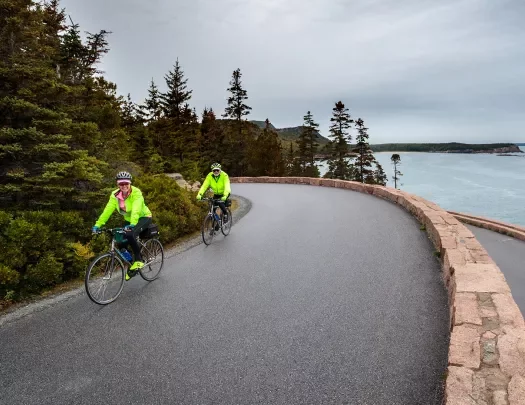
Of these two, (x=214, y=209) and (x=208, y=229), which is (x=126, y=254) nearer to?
(x=208, y=229)

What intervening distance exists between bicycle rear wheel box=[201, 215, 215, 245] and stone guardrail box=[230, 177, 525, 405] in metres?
5.95

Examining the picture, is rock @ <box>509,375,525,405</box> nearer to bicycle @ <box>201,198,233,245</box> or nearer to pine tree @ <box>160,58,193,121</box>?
bicycle @ <box>201,198,233,245</box>

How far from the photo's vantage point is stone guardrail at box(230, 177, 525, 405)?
292 centimetres

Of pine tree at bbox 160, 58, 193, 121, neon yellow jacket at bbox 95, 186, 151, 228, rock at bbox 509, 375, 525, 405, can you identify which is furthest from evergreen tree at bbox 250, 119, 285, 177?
rock at bbox 509, 375, 525, 405

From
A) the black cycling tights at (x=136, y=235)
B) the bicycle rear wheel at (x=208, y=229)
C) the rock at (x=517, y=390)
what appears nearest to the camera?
the rock at (x=517, y=390)

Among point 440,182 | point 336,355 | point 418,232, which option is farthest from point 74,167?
point 440,182

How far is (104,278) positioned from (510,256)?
22106 millimetres

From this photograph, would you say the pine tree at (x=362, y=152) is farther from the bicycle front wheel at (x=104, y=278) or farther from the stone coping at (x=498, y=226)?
the bicycle front wheel at (x=104, y=278)

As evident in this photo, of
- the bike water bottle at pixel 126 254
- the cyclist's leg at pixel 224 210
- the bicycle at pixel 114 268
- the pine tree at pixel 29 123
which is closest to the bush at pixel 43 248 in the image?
the pine tree at pixel 29 123

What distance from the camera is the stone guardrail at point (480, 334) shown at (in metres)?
2.92

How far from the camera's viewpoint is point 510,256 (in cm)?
1948

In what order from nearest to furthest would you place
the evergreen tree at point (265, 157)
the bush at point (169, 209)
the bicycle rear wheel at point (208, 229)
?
the bicycle rear wheel at point (208, 229) < the bush at point (169, 209) < the evergreen tree at point (265, 157)

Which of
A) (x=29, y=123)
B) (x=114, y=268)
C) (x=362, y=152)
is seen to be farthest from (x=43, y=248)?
(x=362, y=152)

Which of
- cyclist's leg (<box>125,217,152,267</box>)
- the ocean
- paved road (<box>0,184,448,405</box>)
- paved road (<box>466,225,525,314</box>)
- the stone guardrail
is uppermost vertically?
cyclist's leg (<box>125,217,152,267</box>)
